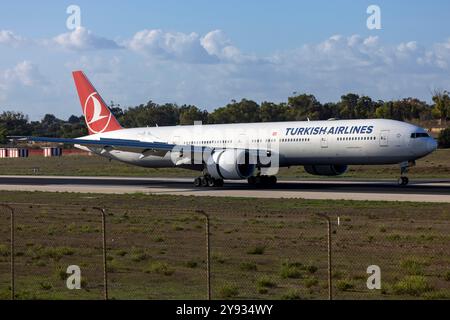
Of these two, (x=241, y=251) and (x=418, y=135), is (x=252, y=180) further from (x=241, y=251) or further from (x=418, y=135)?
(x=241, y=251)

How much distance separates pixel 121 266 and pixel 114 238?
5.65 metres

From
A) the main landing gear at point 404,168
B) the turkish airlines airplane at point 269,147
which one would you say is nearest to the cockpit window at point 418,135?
the turkish airlines airplane at point 269,147

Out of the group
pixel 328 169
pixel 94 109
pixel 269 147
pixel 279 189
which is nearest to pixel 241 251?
pixel 279 189

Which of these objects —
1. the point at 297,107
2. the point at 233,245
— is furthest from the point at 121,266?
the point at 297,107

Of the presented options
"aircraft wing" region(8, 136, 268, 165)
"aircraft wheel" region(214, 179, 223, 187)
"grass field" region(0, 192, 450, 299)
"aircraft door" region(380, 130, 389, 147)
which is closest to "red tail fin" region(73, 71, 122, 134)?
"aircraft wing" region(8, 136, 268, 165)

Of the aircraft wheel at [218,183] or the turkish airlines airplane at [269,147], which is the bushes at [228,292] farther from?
the aircraft wheel at [218,183]

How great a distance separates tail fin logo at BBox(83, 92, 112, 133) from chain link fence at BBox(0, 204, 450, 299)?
29.5 meters

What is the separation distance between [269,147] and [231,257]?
28.2 metres

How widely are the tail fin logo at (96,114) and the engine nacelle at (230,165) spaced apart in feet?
49.5

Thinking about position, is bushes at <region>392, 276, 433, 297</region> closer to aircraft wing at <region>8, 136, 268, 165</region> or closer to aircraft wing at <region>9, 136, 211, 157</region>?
aircraft wing at <region>8, 136, 268, 165</region>

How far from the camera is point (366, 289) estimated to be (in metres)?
17.8

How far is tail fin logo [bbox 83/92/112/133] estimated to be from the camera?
205ft

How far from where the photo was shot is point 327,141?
47844mm
